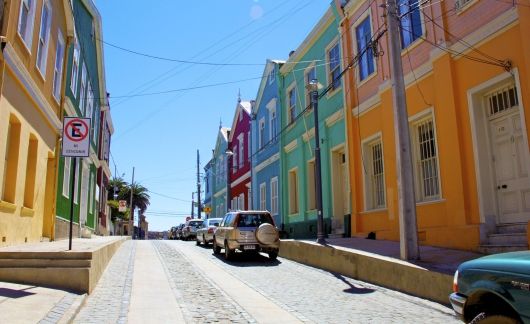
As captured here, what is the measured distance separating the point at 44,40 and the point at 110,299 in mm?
7788

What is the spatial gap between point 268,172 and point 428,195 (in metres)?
14.6

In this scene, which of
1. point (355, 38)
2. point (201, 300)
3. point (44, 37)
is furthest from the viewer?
point (355, 38)

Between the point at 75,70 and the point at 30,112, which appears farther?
the point at 75,70

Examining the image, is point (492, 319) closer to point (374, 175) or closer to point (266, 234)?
point (266, 234)

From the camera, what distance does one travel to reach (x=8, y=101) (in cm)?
971

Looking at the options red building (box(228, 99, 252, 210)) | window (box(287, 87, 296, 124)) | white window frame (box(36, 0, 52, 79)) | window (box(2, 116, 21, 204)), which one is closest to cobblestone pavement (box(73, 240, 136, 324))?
window (box(2, 116, 21, 204))

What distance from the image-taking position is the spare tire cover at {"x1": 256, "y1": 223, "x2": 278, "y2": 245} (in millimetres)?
15359

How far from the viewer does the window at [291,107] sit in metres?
23.3

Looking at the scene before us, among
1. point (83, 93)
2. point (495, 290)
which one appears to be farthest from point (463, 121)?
point (83, 93)

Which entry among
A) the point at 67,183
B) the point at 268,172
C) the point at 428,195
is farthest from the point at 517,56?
the point at 268,172

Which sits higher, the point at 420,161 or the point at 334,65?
the point at 334,65

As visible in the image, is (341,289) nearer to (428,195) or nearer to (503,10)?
(428,195)

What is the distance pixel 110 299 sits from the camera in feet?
27.6

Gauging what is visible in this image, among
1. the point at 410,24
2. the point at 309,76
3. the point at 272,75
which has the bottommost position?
the point at 410,24
